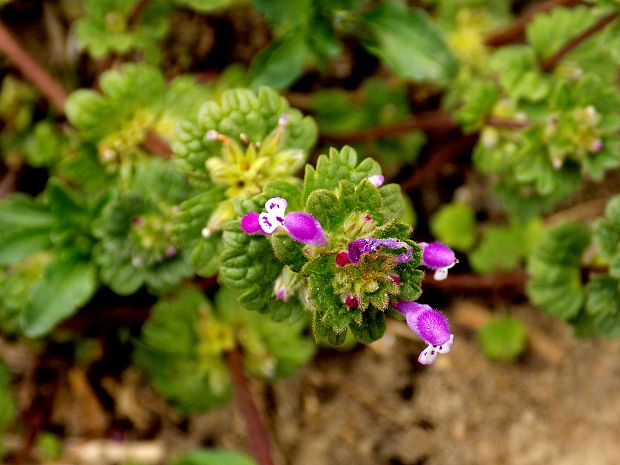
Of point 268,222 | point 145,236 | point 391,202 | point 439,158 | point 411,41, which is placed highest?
point 268,222

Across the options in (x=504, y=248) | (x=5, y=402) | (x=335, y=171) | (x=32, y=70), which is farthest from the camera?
(x=504, y=248)

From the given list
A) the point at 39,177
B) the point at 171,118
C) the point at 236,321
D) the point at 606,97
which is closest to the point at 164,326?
the point at 236,321

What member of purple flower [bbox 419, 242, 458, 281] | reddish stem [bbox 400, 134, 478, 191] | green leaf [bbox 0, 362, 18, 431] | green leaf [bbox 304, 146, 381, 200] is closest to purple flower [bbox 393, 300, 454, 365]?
purple flower [bbox 419, 242, 458, 281]

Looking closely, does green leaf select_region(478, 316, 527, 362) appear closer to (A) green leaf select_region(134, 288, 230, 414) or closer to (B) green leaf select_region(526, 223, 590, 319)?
(B) green leaf select_region(526, 223, 590, 319)

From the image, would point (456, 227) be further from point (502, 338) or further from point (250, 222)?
point (250, 222)

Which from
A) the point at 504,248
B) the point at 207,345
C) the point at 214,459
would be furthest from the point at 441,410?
the point at 207,345

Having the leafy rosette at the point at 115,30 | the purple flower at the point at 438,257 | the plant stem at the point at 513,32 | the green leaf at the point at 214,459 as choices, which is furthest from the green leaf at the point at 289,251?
the plant stem at the point at 513,32
